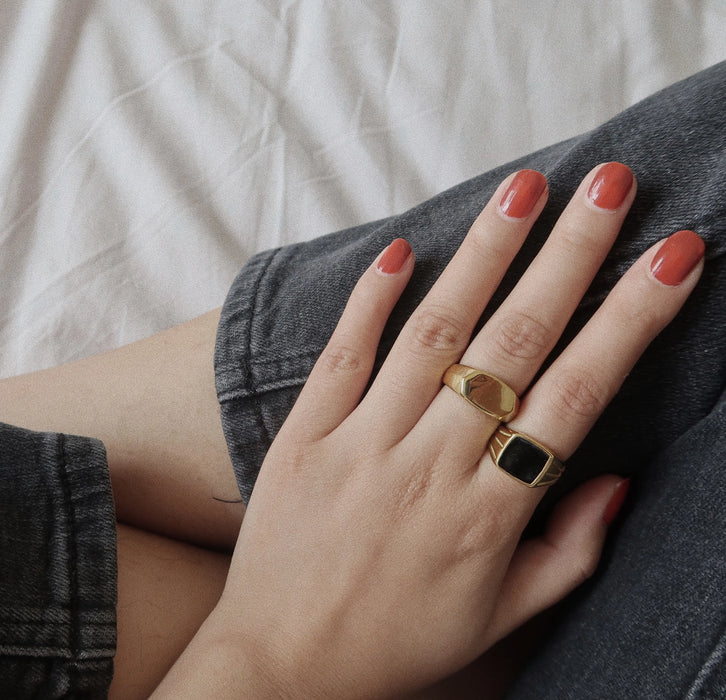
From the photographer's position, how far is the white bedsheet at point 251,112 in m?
0.98

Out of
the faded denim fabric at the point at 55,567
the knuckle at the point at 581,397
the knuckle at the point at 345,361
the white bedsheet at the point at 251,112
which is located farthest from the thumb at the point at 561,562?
the white bedsheet at the point at 251,112

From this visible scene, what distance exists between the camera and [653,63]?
40.9 inches

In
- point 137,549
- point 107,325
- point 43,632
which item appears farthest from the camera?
point 107,325

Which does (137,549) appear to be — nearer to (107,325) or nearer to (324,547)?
(324,547)

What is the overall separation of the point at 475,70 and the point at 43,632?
0.93 metres

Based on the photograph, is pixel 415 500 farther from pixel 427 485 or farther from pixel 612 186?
pixel 612 186

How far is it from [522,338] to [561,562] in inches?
7.9

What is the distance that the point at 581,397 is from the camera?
52cm

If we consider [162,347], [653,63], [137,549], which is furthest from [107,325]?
[653,63]

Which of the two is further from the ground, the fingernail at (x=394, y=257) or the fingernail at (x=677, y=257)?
the fingernail at (x=394, y=257)

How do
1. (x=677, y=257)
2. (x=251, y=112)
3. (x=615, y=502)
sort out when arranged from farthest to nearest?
(x=251, y=112)
(x=615, y=502)
(x=677, y=257)

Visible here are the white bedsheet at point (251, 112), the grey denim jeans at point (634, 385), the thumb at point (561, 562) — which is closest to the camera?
the grey denim jeans at point (634, 385)

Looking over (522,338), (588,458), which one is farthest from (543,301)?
(588,458)

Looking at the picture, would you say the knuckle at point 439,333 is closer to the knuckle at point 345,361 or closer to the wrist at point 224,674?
the knuckle at point 345,361
